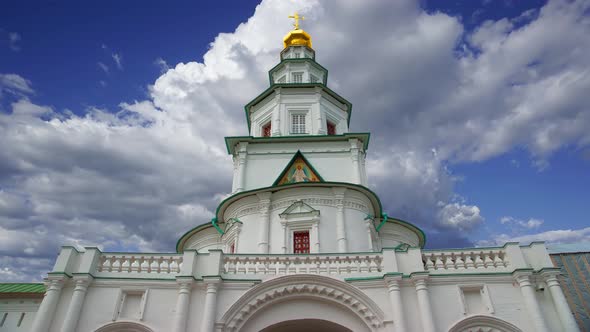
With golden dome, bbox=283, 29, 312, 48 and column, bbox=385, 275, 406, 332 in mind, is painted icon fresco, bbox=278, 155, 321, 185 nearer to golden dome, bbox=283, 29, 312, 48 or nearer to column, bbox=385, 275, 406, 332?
column, bbox=385, 275, 406, 332

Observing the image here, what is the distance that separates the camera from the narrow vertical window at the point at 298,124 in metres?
24.3

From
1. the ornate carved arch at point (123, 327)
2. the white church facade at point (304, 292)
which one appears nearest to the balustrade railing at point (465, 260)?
the white church facade at point (304, 292)

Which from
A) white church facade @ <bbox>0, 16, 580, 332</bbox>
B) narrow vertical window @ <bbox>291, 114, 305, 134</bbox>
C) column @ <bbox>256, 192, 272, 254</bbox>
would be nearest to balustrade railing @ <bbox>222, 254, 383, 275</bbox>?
white church facade @ <bbox>0, 16, 580, 332</bbox>

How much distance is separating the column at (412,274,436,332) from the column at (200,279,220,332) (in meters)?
5.81

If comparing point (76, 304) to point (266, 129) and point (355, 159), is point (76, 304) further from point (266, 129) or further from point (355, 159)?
point (266, 129)

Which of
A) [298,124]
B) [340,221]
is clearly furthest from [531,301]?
[298,124]

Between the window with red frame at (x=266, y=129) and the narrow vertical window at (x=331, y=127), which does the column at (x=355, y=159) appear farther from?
the window with red frame at (x=266, y=129)

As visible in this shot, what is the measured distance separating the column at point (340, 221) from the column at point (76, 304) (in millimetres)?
9901

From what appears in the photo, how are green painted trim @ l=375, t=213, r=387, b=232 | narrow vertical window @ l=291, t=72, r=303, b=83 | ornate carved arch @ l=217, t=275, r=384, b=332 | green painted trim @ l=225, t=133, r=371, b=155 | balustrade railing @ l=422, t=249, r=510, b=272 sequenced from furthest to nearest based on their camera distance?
narrow vertical window @ l=291, t=72, r=303, b=83 → green painted trim @ l=225, t=133, r=371, b=155 → green painted trim @ l=375, t=213, r=387, b=232 → balustrade railing @ l=422, t=249, r=510, b=272 → ornate carved arch @ l=217, t=275, r=384, b=332

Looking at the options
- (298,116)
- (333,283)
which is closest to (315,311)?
(333,283)

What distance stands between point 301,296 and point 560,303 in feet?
23.8

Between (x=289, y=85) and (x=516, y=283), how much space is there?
706 inches

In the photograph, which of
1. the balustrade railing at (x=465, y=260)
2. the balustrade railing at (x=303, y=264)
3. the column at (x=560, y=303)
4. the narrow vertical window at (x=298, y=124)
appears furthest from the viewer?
the narrow vertical window at (x=298, y=124)

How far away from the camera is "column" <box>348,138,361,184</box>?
21020mm
